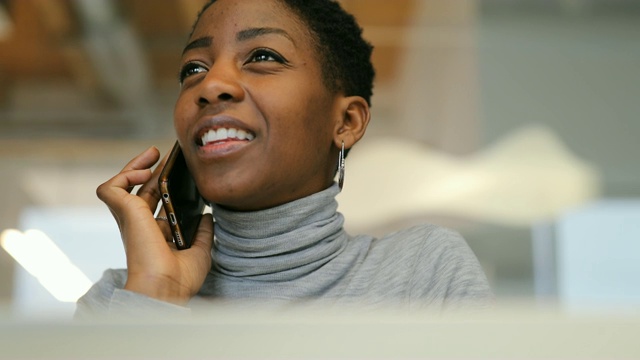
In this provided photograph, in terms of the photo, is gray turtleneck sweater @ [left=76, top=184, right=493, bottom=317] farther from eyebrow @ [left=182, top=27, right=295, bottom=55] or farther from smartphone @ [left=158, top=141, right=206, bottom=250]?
eyebrow @ [left=182, top=27, right=295, bottom=55]

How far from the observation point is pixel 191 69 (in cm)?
108

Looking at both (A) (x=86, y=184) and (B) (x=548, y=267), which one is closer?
(B) (x=548, y=267)

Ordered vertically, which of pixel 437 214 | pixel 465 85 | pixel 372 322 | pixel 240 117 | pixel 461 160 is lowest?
pixel 372 322

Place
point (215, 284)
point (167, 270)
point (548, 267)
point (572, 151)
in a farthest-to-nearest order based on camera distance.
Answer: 1. point (572, 151)
2. point (548, 267)
3. point (215, 284)
4. point (167, 270)

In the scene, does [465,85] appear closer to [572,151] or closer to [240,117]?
[572,151]

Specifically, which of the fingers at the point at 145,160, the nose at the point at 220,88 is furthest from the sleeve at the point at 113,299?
the nose at the point at 220,88

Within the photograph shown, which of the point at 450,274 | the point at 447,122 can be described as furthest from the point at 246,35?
the point at 447,122

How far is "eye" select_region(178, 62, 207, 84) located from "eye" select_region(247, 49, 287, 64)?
7cm

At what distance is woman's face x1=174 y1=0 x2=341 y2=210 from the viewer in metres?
0.97

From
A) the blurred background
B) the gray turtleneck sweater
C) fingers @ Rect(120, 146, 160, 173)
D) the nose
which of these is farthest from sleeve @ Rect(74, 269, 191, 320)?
the blurred background

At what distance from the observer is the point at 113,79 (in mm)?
3705

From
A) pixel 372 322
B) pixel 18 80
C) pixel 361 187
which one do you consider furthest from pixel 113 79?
pixel 372 322

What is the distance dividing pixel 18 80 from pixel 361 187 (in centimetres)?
150

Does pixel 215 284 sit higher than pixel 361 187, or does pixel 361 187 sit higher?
pixel 361 187
